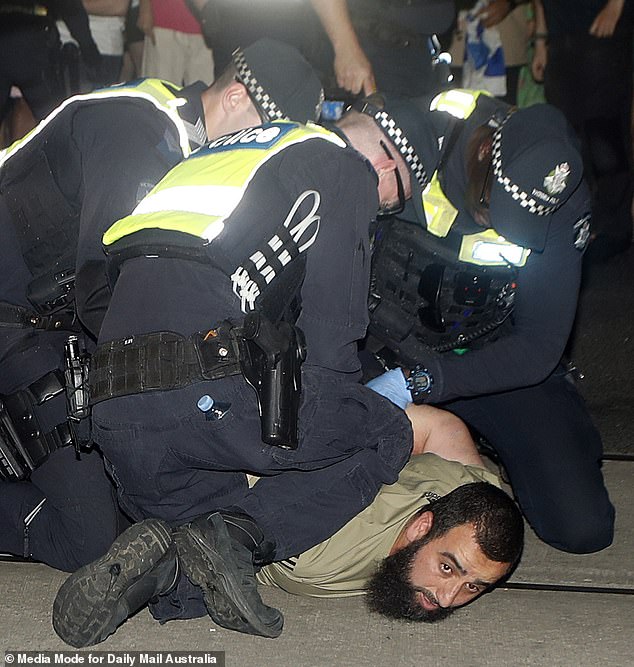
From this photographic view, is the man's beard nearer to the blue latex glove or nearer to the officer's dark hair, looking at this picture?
the officer's dark hair

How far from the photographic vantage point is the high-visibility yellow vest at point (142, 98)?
2412 millimetres

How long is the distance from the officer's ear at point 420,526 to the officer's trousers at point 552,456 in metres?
0.52

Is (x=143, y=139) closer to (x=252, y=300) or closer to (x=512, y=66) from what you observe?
(x=252, y=300)

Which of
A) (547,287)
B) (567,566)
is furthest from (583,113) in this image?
(567,566)

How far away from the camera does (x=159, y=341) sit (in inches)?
82.4

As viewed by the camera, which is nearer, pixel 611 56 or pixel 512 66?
pixel 611 56

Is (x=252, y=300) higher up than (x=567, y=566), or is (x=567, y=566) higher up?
(x=252, y=300)

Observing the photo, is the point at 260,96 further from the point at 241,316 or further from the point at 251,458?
the point at 251,458

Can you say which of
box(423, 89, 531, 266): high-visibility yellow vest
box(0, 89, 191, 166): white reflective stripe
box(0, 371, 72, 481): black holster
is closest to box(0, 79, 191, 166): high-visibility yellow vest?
box(0, 89, 191, 166): white reflective stripe

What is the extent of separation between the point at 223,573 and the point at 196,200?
751mm

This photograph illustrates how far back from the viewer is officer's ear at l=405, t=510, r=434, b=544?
8.15 ft

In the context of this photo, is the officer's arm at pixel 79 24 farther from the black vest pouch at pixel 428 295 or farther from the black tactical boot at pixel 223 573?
Result: the black tactical boot at pixel 223 573

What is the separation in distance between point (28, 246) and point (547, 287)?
4.35 ft

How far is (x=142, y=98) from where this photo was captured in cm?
243
